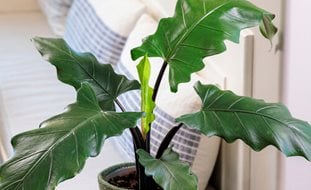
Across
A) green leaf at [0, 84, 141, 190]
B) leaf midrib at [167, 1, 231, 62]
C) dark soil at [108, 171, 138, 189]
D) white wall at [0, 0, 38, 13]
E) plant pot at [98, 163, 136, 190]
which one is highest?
white wall at [0, 0, 38, 13]

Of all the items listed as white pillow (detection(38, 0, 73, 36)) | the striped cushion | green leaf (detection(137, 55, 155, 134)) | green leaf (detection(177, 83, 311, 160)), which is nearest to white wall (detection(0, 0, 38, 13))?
white pillow (detection(38, 0, 73, 36))

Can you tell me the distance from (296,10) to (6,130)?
117 cm

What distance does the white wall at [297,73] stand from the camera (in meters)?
1.31

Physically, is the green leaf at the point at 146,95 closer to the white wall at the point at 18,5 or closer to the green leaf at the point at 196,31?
the green leaf at the point at 196,31

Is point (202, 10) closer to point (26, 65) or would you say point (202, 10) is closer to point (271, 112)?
point (271, 112)

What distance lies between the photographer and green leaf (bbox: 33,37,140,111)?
1242 millimetres

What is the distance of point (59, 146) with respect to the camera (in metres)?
0.99

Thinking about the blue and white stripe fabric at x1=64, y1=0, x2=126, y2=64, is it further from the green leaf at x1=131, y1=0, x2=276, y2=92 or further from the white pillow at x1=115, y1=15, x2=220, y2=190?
the green leaf at x1=131, y1=0, x2=276, y2=92

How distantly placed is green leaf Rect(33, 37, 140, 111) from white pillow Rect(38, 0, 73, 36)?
1436 millimetres

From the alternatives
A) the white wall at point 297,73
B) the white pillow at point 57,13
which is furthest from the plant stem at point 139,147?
the white pillow at point 57,13

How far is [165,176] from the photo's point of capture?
1037 mm

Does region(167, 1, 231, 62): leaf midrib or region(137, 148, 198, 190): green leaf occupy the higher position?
region(167, 1, 231, 62): leaf midrib

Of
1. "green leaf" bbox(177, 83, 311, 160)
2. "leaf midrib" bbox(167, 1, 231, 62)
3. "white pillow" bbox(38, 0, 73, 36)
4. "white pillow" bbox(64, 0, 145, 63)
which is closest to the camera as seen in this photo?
"green leaf" bbox(177, 83, 311, 160)

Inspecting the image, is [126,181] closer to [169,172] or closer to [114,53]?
[169,172]
